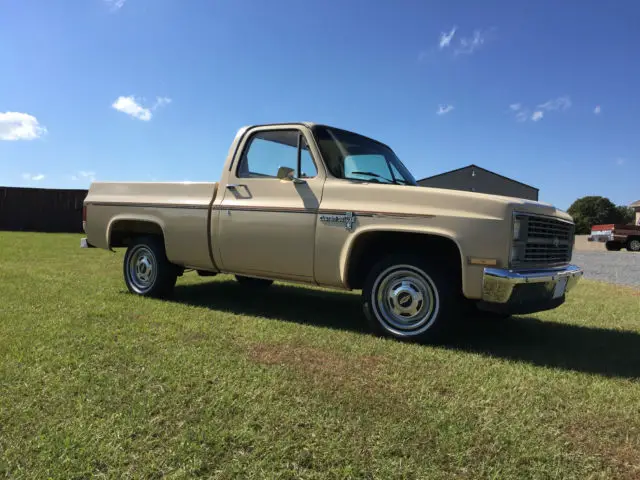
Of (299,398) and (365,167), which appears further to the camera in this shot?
(365,167)

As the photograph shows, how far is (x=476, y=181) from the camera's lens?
30188 mm

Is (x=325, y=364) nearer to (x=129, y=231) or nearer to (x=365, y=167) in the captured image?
(x=365, y=167)

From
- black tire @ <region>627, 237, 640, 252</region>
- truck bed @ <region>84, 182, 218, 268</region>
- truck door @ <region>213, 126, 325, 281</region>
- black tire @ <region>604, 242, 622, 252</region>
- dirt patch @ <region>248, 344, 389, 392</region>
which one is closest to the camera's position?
dirt patch @ <region>248, 344, 389, 392</region>

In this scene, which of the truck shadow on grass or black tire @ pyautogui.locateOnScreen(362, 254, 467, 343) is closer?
the truck shadow on grass

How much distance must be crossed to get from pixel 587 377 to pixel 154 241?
186 inches

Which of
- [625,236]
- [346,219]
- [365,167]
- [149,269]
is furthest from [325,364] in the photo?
[625,236]

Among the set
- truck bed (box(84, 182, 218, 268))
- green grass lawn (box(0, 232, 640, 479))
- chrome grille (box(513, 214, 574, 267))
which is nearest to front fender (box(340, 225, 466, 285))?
chrome grille (box(513, 214, 574, 267))

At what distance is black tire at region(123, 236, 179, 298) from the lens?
5.84m

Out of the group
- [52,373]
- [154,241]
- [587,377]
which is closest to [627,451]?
[587,377]

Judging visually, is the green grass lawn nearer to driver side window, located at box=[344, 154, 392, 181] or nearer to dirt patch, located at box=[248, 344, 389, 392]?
dirt patch, located at box=[248, 344, 389, 392]

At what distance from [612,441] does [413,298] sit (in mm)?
1876

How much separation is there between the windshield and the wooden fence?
2314 centimetres

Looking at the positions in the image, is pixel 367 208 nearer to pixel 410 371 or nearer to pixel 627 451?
pixel 410 371

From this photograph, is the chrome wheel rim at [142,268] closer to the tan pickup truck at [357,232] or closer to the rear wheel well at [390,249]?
the tan pickup truck at [357,232]
